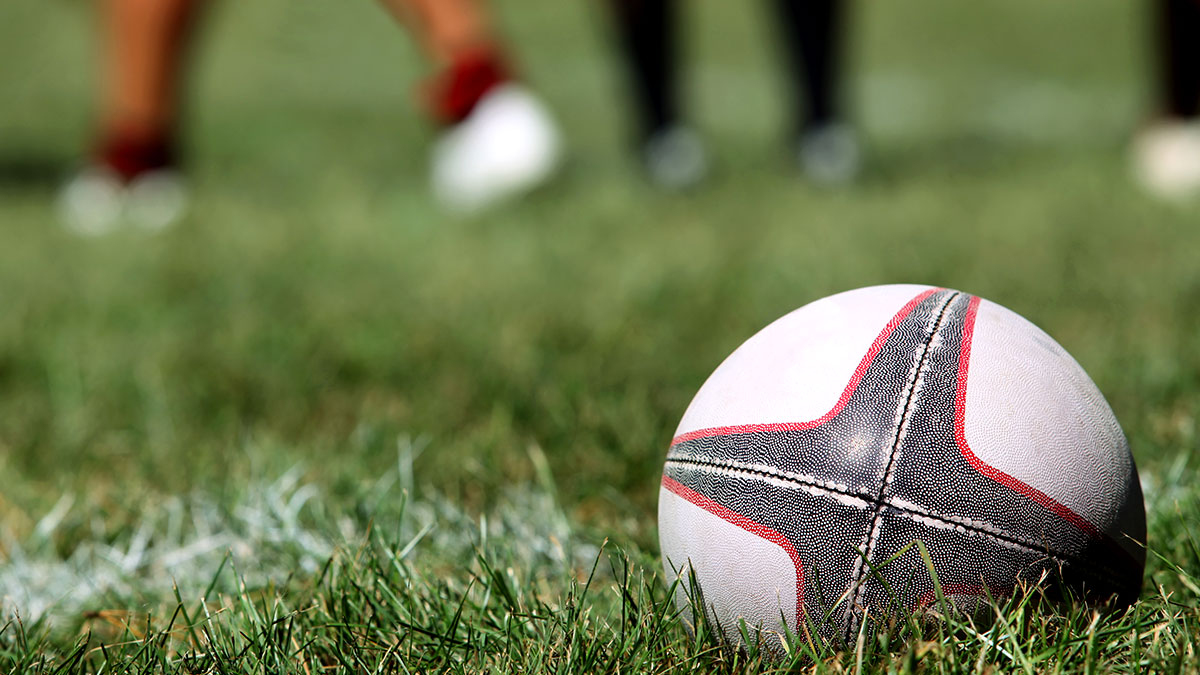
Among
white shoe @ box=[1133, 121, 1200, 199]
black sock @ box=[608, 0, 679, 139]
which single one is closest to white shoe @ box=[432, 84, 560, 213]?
black sock @ box=[608, 0, 679, 139]

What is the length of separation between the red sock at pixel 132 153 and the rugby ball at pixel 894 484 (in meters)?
4.66

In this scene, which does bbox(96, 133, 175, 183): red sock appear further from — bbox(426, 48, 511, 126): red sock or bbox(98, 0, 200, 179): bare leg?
bbox(426, 48, 511, 126): red sock

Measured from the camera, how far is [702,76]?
16547 millimetres

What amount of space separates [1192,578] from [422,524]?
1.40m

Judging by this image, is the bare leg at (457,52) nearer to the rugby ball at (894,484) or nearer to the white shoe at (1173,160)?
the white shoe at (1173,160)

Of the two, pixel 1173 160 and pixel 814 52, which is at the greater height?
pixel 814 52

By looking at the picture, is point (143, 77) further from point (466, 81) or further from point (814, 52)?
point (814, 52)

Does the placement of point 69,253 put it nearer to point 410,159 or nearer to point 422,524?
point 422,524

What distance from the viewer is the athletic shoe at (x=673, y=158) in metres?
6.93

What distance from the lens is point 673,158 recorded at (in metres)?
7.02

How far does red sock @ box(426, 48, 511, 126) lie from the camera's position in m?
5.20

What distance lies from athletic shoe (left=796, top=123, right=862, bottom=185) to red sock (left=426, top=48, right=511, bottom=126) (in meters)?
2.29

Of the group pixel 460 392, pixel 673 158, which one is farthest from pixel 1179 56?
pixel 460 392

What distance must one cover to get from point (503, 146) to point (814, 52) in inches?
94.7
